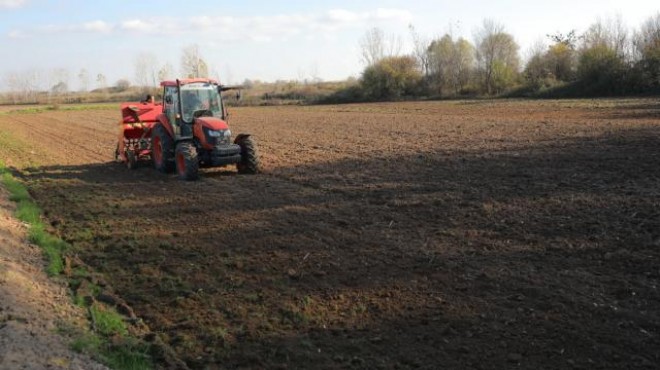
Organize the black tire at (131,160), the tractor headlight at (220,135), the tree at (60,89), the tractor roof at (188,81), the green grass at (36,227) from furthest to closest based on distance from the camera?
the tree at (60,89), the black tire at (131,160), the tractor roof at (188,81), the tractor headlight at (220,135), the green grass at (36,227)

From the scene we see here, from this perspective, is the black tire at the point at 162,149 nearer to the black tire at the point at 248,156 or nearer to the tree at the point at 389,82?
the black tire at the point at 248,156

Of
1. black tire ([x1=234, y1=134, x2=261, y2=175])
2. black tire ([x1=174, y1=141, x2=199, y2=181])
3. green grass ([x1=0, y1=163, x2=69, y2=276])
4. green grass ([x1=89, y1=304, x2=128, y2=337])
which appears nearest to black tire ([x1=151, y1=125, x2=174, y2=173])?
black tire ([x1=174, y1=141, x2=199, y2=181])

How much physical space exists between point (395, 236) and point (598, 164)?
6.49 m

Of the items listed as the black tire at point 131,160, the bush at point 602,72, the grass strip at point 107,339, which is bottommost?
the grass strip at point 107,339

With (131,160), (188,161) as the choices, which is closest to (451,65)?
(131,160)

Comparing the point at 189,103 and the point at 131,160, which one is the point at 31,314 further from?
the point at 131,160

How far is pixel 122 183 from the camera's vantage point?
44.0 ft

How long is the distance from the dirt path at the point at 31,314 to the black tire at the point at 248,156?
5.92m

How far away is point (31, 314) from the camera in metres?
5.41

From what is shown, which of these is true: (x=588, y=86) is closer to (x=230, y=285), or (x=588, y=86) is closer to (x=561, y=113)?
(x=561, y=113)

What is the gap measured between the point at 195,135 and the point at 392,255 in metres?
7.45

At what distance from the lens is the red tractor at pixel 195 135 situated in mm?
12805

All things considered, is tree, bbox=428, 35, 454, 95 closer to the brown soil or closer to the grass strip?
the brown soil

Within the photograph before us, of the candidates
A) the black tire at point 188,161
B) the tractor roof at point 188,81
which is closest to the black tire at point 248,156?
the black tire at point 188,161
